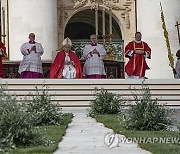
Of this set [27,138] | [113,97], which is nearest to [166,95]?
[113,97]

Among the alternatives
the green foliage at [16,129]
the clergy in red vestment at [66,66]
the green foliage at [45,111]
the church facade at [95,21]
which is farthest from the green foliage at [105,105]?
the church facade at [95,21]

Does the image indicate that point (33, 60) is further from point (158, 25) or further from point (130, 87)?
point (158, 25)

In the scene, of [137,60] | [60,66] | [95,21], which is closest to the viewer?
[60,66]

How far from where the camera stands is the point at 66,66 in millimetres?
18625

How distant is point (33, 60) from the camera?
752 inches

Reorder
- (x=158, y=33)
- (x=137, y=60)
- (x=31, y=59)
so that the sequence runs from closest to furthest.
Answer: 1. (x=31, y=59)
2. (x=137, y=60)
3. (x=158, y=33)

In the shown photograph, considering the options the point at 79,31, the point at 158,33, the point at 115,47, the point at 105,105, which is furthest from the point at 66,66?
the point at 79,31

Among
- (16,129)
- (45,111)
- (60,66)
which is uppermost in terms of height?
(60,66)

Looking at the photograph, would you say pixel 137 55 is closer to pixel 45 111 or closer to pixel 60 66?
pixel 60 66

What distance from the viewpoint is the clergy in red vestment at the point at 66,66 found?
60.6 feet

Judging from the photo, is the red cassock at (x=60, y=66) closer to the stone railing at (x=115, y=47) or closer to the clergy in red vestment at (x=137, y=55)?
the clergy in red vestment at (x=137, y=55)

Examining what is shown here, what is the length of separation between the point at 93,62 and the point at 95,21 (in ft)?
24.1

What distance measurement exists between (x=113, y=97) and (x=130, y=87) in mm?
2717

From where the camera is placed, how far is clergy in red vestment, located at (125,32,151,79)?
19.1m
